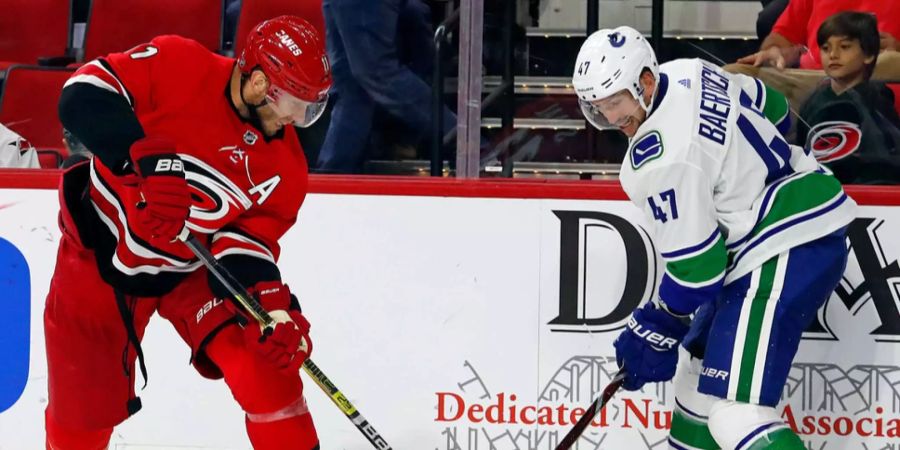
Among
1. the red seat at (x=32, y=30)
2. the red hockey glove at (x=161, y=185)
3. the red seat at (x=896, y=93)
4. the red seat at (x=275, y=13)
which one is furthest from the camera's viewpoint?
the red seat at (x=32, y=30)

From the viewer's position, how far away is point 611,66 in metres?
3.04

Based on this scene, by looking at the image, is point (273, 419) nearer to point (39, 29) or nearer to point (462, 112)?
point (462, 112)

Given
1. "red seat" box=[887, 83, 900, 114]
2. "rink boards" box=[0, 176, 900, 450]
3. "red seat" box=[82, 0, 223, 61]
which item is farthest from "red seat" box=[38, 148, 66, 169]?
"red seat" box=[887, 83, 900, 114]

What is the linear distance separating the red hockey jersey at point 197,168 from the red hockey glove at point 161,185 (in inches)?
6.8

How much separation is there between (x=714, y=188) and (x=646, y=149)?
0.61 ft

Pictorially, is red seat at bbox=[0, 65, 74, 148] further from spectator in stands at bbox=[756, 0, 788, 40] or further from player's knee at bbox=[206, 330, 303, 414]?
spectator in stands at bbox=[756, 0, 788, 40]

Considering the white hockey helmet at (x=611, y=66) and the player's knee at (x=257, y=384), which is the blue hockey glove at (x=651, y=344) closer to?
the white hockey helmet at (x=611, y=66)

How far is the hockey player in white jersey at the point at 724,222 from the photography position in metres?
3.01

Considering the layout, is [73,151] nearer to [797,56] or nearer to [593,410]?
[593,410]

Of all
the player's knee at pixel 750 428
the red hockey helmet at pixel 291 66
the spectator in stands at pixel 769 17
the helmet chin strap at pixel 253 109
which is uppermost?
the spectator in stands at pixel 769 17

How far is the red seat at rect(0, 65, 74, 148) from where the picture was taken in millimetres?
3736

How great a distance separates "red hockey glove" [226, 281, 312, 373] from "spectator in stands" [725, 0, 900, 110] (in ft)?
4.34

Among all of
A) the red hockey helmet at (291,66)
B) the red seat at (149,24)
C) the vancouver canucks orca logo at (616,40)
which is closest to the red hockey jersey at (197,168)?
Result: the red hockey helmet at (291,66)

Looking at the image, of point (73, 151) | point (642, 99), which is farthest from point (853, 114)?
point (73, 151)
